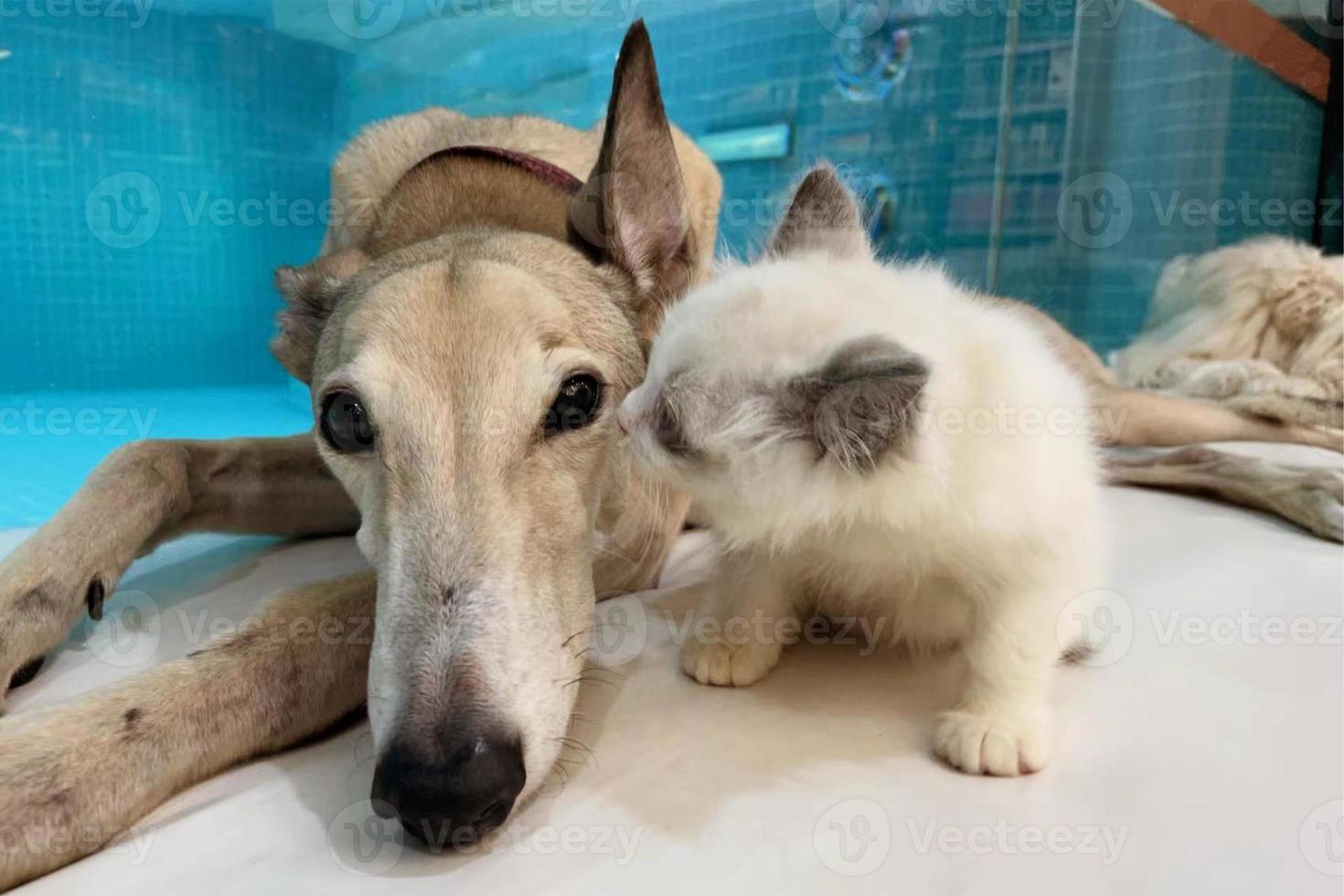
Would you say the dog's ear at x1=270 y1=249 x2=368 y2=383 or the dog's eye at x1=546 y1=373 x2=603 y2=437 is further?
the dog's ear at x1=270 y1=249 x2=368 y2=383

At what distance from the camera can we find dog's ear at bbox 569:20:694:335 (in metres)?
1.42

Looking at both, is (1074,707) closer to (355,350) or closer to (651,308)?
(651,308)

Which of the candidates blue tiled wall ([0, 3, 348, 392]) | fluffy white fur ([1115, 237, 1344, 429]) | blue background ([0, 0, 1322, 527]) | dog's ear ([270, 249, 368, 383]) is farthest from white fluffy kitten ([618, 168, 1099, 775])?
blue tiled wall ([0, 3, 348, 392])

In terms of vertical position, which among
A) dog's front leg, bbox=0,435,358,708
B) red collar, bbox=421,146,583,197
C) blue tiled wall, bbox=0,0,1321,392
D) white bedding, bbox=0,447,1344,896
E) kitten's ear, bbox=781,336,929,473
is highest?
blue tiled wall, bbox=0,0,1321,392

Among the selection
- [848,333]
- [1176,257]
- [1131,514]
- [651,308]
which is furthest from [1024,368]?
[1176,257]

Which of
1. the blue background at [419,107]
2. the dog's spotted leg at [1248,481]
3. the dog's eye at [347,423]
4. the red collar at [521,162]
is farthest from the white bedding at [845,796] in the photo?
the blue background at [419,107]

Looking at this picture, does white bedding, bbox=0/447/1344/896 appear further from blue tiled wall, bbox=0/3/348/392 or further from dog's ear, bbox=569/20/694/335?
blue tiled wall, bbox=0/3/348/392

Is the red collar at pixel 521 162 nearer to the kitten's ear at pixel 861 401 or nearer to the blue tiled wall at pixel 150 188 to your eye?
the kitten's ear at pixel 861 401

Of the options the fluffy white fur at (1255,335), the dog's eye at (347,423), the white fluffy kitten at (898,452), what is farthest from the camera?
the fluffy white fur at (1255,335)

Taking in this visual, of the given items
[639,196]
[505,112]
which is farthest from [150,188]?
[639,196]

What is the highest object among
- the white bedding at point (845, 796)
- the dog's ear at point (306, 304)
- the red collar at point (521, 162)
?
the red collar at point (521, 162)

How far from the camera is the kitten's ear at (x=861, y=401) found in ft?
2.96

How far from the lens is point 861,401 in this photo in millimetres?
921

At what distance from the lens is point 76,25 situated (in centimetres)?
342
